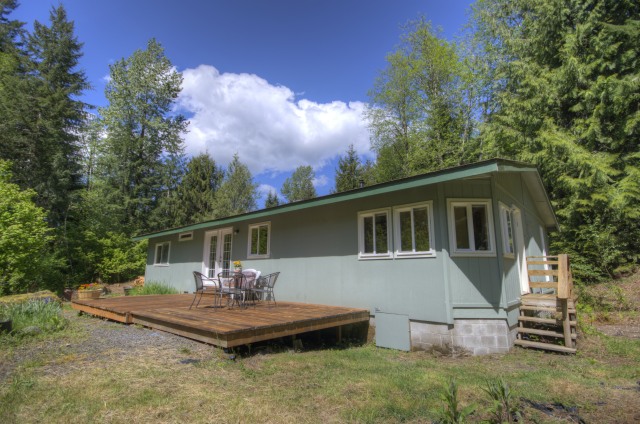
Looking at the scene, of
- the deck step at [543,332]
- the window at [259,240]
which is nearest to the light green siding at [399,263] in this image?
the window at [259,240]

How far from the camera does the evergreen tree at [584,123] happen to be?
35.1 ft

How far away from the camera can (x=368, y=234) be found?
677 centimetres

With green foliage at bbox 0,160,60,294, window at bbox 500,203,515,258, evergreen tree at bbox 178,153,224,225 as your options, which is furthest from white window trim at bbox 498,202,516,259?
evergreen tree at bbox 178,153,224,225

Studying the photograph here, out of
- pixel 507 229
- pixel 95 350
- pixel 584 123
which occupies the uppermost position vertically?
pixel 584 123

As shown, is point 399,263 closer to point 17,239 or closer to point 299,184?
point 17,239

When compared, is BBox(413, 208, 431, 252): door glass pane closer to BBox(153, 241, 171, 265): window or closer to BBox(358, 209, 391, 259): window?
BBox(358, 209, 391, 259): window

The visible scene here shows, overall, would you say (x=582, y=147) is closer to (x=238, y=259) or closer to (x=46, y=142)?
(x=238, y=259)

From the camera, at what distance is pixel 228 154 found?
23219mm

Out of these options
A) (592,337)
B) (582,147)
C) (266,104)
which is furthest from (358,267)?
(266,104)

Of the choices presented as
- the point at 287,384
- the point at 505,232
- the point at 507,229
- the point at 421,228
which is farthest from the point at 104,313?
the point at 507,229

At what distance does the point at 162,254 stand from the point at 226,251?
4.62 meters

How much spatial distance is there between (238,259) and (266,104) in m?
18.4

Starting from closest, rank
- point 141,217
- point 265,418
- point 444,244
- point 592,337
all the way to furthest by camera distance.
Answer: point 265,418 < point 444,244 < point 592,337 < point 141,217

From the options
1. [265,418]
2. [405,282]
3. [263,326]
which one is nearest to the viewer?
[265,418]
